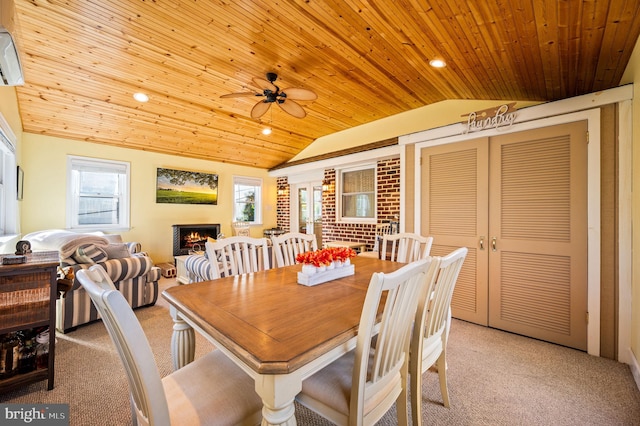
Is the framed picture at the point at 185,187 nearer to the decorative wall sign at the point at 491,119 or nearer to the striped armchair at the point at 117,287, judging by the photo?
the striped armchair at the point at 117,287

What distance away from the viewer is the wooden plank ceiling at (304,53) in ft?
5.94

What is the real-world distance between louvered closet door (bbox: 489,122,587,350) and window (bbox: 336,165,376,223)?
2272 mm

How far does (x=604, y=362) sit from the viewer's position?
7.32 feet

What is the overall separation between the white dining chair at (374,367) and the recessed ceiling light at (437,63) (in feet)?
6.74

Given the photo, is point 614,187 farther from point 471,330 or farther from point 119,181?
point 119,181

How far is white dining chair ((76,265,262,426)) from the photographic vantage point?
0.79 m

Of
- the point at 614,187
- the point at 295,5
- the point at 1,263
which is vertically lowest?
the point at 1,263

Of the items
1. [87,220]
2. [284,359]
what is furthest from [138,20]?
[87,220]

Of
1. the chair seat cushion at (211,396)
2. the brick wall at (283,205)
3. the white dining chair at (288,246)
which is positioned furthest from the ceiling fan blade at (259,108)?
the brick wall at (283,205)

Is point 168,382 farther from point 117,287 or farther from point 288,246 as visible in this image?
point 117,287

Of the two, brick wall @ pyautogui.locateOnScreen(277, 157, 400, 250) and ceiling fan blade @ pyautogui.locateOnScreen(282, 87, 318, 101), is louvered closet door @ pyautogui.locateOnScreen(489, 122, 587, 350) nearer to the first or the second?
brick wall @ pyautogui.locateOnScreen(277, 157, 400, 250)

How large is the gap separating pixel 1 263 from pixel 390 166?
4372mm

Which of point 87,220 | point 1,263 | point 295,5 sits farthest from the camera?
point 87,220

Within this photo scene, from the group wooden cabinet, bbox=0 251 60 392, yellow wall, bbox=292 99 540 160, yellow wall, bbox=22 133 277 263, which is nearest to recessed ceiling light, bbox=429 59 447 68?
yellow wall, bbox=292 99 540 160
